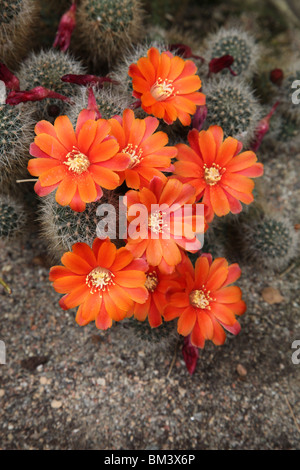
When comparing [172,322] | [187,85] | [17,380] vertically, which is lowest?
[17,380]

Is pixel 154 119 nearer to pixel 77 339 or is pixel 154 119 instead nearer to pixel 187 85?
pixel 187 85

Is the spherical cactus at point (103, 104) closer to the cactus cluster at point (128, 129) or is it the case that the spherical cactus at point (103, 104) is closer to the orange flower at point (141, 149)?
the cactus cluster at point (128, 129)

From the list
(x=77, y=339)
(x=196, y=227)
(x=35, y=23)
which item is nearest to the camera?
(x=196, y=227)

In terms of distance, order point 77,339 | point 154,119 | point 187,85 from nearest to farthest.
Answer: point 154,119 → point 187,85 → point 77,339

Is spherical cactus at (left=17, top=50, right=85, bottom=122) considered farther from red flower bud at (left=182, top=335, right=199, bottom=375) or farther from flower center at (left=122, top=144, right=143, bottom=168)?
red flower bud at (left=182, top=335, right=199, bottom=375)

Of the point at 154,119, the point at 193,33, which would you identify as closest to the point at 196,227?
the point at 154,119

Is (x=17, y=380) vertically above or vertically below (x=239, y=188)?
below

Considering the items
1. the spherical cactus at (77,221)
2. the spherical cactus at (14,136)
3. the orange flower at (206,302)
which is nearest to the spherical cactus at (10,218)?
the spherical cactus at (14,136)
